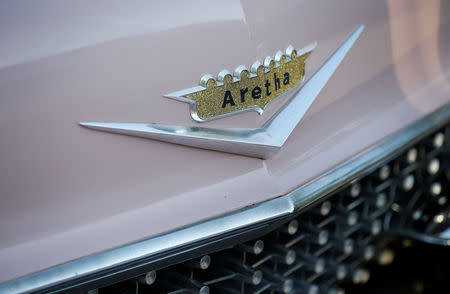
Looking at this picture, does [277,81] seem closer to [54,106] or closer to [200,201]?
[200,201]

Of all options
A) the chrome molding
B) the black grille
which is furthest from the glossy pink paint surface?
the black grille

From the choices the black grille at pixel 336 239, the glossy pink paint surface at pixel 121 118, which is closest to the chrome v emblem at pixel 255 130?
the glossy pink paint surface at pixel 121 118

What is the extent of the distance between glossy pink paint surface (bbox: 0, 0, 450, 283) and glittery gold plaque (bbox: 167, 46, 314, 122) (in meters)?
0.01

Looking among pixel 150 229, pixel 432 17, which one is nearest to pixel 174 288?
pixel 150 229

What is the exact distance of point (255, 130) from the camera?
995 mm

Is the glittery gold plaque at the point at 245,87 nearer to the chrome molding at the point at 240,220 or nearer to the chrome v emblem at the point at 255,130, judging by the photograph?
the chrome v emblem at the point at 255,130

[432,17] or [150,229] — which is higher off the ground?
[432,17]

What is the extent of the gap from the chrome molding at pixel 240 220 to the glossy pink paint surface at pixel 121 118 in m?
0.01

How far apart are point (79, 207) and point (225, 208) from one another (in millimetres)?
262

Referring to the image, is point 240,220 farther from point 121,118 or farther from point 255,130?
point 121,118

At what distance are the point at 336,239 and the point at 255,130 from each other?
1.52 feet

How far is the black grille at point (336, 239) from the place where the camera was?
3.50 ft

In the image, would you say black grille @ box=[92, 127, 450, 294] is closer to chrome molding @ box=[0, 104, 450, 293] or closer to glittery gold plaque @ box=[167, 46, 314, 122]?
chrome molding @ box=[0, 104, 450, 293]

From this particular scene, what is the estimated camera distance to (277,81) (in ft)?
3.30
